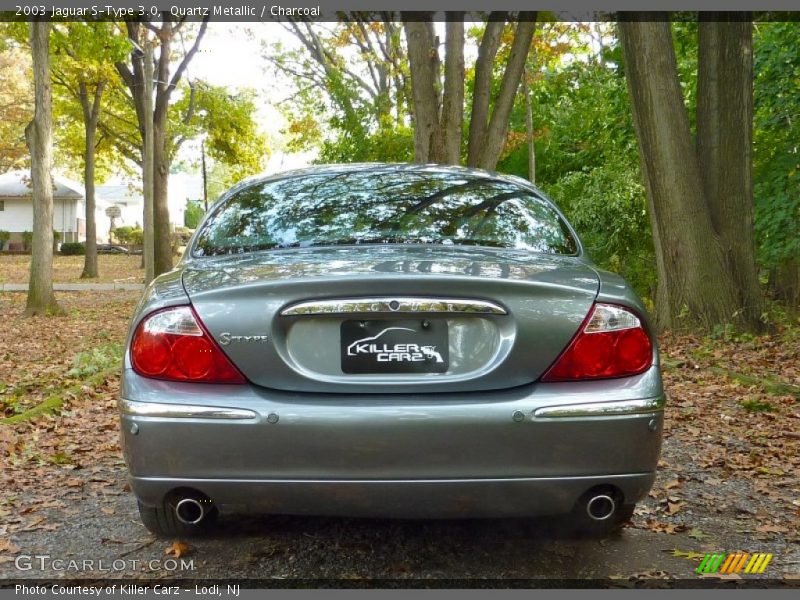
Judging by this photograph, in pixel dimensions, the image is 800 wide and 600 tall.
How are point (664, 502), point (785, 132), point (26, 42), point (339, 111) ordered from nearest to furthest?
point (664, 502) < point (785, 132) < point (26, 42) < point (339, 111)

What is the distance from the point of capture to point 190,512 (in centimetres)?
310

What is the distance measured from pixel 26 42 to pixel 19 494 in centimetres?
1860

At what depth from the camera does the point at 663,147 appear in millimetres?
9930

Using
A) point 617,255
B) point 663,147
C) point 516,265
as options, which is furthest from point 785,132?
point 516,265

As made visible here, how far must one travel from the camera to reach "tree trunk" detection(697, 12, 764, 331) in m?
10.2

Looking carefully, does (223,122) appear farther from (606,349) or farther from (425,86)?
(606,349)

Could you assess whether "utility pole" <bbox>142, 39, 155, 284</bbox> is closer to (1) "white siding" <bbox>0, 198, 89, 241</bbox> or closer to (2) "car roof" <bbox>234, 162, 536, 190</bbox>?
(2) "car roof" <bbox>234, 162, 536, 190</bbox>

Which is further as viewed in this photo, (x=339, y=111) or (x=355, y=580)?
(x=339, y=111)

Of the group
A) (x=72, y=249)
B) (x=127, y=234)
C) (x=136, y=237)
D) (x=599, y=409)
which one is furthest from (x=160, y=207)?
(x=127, y=234)

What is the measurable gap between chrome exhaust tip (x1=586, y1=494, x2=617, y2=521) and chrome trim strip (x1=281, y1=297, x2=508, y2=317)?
0.73 metres

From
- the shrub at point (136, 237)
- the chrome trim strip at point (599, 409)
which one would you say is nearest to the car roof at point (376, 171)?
the chrome trim strip at point (599, 409)

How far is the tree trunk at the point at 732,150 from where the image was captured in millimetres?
10188

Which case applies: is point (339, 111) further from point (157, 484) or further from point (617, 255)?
point (157, 484)

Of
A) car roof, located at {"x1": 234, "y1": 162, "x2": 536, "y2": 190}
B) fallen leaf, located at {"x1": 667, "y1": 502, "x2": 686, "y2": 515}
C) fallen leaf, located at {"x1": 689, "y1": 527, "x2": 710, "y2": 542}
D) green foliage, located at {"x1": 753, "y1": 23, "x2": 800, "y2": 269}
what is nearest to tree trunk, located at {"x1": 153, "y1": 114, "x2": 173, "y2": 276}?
green foliage, located at {"x1": 753, "y1": 23, "x2": 800, "y2": 269}
